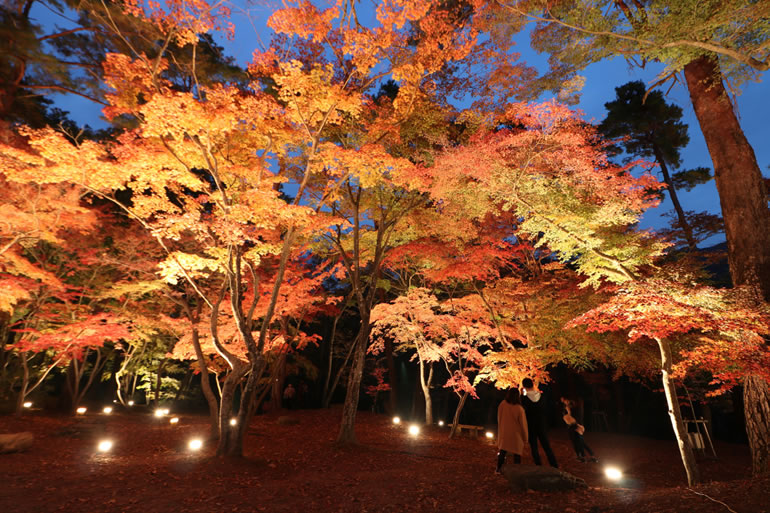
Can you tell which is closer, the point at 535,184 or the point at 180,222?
the point at 180,222

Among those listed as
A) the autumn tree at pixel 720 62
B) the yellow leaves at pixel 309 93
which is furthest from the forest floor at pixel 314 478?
the yellow leaves at pixel 309 93

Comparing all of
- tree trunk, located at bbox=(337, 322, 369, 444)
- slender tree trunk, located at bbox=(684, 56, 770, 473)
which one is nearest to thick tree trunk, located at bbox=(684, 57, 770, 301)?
slender tree trunk, located at bbox=(684, 56, 770, 473)

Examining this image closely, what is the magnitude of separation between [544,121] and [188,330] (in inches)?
431

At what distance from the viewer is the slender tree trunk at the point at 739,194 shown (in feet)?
19.3

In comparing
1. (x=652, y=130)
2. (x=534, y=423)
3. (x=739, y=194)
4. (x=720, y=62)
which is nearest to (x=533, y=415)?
(x=534, y=423)

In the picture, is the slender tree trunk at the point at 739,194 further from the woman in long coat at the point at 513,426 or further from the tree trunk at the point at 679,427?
the woman in long coat at the point at 513,426

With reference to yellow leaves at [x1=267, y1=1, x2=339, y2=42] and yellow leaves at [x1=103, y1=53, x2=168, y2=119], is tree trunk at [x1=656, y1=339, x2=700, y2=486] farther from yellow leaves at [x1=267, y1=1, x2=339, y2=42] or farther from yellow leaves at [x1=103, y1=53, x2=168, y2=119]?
yellow leaves at [x1=103, y1=53, x2=168, y2=119]

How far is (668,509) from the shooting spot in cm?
387

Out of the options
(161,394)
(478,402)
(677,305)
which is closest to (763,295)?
(677,305)

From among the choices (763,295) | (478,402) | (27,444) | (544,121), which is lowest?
(27,444)

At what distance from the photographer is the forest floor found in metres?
4.72

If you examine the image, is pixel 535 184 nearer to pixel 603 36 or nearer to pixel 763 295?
pixel 603 36

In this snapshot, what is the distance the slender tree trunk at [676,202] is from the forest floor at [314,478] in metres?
6.97

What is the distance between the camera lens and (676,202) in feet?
49.3
